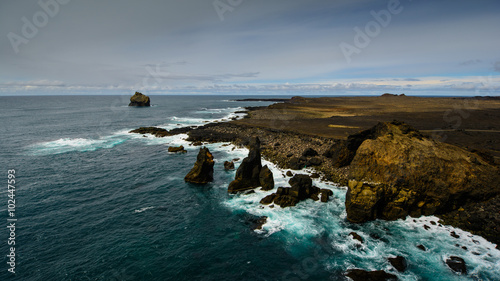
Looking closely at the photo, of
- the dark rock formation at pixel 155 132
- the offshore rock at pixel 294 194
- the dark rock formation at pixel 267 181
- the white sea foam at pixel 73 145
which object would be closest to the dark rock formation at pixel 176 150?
the white sea foam at pixel 73 145

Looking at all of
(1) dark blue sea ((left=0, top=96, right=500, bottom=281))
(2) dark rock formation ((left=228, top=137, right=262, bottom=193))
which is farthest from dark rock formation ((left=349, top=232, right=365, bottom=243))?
(2) dark rock formation ((left=228, top=137, right=262, bottom=193))

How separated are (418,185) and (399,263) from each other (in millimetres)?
9611

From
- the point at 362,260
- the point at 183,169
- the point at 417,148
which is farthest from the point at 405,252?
the point at 183,169

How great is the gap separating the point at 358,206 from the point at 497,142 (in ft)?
143

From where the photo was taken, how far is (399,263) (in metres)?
17.7

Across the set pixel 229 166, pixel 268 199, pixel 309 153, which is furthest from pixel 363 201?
pixel 229 166

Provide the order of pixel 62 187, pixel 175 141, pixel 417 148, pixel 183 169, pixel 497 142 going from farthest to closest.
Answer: pixel 175 141, pixel 497 142, pixel 183 169, pixel 62 187, pixel 417 148

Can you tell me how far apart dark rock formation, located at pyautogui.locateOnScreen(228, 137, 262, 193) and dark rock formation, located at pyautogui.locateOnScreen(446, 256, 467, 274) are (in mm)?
21257

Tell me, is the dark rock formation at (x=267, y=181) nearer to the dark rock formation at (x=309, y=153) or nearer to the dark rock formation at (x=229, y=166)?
A: the dark rock formation at (x=229, y=166)

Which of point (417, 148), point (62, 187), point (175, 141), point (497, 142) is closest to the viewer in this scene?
point (417, 148)

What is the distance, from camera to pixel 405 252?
1920 cm

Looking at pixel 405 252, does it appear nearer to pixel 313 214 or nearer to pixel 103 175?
pixel 313 214

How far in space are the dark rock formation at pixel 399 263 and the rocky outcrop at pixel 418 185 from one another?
525 centimetres

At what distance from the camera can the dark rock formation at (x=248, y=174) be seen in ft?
104
